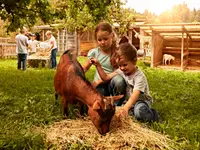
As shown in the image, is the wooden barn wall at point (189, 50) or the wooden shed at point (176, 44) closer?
the wooden shed at point (176, 44)

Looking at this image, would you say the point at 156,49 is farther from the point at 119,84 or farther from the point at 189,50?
the point at 119,84

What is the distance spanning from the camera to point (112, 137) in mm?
3570

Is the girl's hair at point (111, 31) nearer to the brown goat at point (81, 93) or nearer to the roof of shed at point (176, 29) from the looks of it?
the brown goat at point (81, 93)

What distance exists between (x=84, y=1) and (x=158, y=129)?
7.27 m

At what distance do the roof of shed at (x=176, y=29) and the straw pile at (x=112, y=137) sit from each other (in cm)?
1135

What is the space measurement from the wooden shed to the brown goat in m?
11.2

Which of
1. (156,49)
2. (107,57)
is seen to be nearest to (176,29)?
(156,49)

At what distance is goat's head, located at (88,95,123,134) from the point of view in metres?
3.49

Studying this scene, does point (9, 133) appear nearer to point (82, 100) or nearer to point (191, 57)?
point (82, 100)

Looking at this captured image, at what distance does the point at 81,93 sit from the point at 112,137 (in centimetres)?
72

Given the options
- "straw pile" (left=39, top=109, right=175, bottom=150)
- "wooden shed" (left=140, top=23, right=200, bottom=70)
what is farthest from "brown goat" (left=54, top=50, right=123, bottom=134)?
"wooden shed" (left=140, top=23, right=200, bottom=70)

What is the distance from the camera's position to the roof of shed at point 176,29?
14.6 metres

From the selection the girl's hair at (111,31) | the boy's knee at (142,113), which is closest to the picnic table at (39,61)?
the girl's hair at (111,31)

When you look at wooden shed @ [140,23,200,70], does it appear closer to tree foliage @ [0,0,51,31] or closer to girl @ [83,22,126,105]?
tree foliage @ [0,0,51,31]
